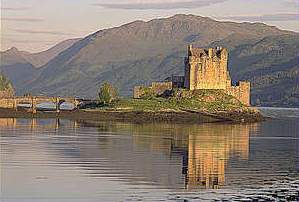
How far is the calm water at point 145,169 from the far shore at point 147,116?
129 ft

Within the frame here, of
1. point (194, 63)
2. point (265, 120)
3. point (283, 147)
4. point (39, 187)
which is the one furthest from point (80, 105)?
point (39, 187)

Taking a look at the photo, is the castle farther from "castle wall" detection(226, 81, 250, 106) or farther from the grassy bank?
the grassy bank

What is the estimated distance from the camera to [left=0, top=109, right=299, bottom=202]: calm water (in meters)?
28.4

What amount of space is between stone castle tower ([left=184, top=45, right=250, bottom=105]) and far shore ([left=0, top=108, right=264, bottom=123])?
6.61 metres

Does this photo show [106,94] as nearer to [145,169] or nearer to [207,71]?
[207,71]

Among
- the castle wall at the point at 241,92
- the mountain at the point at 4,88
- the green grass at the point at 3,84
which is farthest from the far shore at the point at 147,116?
the green grass at the point at 3,84

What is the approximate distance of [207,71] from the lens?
115000mm

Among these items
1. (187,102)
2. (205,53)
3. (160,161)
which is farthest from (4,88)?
(160,161)

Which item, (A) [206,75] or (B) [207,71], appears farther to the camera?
(B) [207,71]

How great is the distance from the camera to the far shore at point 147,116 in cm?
10019

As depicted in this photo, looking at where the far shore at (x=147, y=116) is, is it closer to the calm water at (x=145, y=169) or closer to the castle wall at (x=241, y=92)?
the castle wall at (x=241, y=92)

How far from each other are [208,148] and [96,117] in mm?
51671

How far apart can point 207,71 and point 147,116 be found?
659 inches

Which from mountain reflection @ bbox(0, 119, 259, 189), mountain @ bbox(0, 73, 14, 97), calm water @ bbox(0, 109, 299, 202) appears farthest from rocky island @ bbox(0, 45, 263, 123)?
calm water @ bbox(0, 109, 299, 202)
